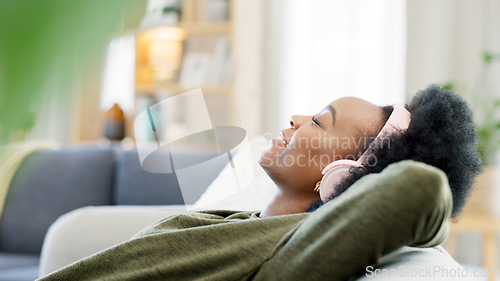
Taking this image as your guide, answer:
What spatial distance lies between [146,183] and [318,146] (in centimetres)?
121

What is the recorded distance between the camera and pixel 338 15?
3.36 m

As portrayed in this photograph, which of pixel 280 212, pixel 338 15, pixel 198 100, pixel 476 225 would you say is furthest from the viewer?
pixel 198 100

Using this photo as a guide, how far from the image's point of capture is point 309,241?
2.14 feet

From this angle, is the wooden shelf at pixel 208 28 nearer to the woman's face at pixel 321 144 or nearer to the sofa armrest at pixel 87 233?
the sofa armrest at pixel 87 233

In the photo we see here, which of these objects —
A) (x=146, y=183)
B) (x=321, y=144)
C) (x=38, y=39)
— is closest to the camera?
(x=38, y=39)

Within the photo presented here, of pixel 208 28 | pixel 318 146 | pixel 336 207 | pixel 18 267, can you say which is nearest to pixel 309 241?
pixel 336 207

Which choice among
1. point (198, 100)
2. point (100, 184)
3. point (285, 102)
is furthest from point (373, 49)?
point (100, 184)

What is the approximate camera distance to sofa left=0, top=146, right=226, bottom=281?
2.06 m

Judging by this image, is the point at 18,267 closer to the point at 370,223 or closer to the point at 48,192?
the point at 48,192

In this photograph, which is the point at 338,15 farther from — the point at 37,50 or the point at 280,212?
the point at 37,50

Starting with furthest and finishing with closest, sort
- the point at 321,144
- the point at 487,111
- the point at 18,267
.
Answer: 1. the point at 487,111
2. the point at 18,267
3. the point at 321,144

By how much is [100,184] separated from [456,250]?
212 cm

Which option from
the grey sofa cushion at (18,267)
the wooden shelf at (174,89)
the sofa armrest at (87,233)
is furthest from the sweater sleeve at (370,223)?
the wooden shelf at (174,89)

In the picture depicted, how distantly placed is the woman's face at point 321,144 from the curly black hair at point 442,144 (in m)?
0.10
